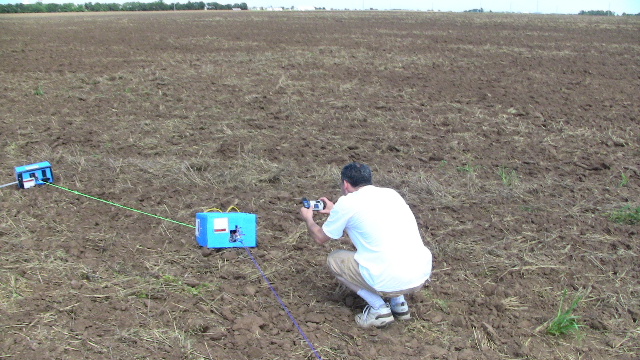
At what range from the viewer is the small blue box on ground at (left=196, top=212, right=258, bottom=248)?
16.8 feet

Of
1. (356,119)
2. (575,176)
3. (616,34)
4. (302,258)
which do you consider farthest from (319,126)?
(616,34)

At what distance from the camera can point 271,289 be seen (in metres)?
4.71

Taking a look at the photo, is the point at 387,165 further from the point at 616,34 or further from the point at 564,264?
the point at 616,34

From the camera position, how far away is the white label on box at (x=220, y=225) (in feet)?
16.8

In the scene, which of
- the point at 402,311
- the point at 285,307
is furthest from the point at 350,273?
the point at 285,307

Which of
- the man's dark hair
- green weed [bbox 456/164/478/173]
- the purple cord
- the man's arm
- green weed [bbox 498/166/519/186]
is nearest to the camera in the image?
the purple cord

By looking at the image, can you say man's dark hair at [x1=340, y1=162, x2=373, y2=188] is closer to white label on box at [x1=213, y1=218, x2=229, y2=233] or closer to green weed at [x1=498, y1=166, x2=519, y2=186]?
white label on box at [x1=213, y1=218, x2=229, y2=233]

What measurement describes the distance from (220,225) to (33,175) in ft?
8.48

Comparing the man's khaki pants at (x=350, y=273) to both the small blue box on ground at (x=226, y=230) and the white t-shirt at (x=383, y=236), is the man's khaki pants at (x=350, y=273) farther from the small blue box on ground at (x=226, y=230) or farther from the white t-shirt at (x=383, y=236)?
the small blue box on ground at (x=226, y=230)

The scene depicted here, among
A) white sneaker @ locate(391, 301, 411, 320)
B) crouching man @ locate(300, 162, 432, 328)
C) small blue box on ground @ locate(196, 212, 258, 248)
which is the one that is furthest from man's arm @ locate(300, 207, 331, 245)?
small blue box on ground @ locate(196, 212, 258, 248)

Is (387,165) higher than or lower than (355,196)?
lower

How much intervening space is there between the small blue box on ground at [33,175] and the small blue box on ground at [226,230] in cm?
226

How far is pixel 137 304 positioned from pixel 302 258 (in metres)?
1.47

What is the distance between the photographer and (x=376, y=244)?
13.1 feet
